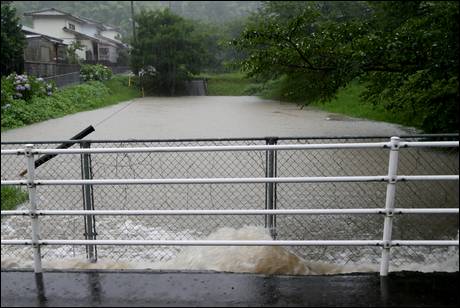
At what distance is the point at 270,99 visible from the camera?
15.0m

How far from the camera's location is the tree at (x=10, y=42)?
4.50 m

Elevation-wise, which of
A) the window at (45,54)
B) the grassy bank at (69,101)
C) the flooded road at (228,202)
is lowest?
the flooded road at (228,202)

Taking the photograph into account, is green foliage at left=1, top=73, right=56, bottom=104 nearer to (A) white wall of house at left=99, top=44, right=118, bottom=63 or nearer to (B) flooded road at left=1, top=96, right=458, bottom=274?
(B) flooded road at left=1, top=96, right=458, bottom=274

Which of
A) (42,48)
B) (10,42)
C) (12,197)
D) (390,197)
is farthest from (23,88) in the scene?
(390,197)

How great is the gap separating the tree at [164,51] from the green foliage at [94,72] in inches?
26.0

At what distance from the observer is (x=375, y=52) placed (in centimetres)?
597

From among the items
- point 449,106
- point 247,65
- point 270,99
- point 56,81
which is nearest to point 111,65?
point 56,81

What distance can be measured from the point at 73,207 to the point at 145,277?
3019 millimetres

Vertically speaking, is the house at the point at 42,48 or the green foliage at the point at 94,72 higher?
the house at the point at 42,48

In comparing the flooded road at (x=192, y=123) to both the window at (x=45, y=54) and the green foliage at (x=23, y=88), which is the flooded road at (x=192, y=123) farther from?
the window at (x=45, y=54)

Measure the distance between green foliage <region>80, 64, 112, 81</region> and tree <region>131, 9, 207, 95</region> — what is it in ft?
2.17

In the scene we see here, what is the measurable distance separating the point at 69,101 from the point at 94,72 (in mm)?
814

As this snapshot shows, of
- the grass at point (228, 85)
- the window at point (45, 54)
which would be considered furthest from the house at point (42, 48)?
the grass at point (228, 85)

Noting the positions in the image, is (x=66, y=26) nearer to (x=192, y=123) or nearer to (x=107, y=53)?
(x=107, y=53)
